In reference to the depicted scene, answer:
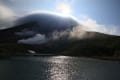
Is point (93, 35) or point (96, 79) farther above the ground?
point (93, 35)

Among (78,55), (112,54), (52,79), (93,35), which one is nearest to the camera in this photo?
(52,79)

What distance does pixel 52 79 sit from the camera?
41875 millimetres

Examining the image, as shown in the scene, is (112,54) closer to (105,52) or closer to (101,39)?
(105,52)

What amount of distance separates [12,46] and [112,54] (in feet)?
214

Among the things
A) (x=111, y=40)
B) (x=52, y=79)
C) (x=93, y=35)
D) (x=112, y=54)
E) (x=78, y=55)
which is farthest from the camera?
(x=93, y=35)

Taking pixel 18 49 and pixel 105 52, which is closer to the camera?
pixel 105 52

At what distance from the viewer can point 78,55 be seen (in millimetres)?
167125

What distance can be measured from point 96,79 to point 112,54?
11531 centimetres

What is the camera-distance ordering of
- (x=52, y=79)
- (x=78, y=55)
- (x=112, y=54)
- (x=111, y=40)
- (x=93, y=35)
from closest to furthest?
1. (x=52, y=79)
2. (x=112, y=54)
3. (x=78, y=55)
4. (x=111, y=40)
5. (x=93, y=35)

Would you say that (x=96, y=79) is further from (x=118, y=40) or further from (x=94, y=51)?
(x=118, y=40)

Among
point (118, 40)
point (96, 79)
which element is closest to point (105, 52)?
point (118, 40)

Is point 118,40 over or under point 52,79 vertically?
over

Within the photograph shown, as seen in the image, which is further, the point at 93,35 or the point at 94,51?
the point at 93,35

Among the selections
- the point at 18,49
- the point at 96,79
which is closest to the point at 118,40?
the point at 18,49
